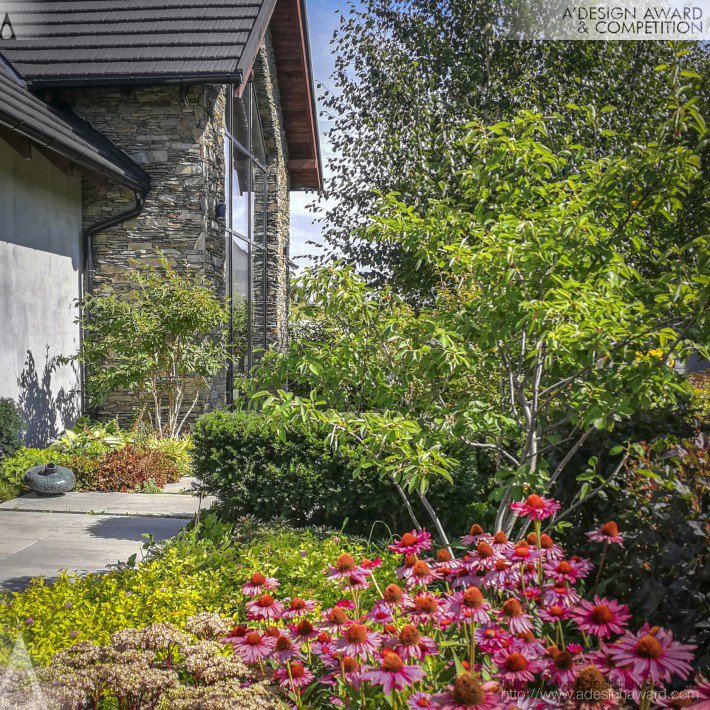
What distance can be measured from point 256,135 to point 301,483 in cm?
991

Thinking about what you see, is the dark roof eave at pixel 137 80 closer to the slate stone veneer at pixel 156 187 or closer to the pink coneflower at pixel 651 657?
the slate stone veneer at pixel 156 187

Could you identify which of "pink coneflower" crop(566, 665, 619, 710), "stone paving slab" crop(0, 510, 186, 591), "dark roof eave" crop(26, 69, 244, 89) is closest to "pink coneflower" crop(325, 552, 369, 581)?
"pink coneflower" crop(566, 665, 619, 710)

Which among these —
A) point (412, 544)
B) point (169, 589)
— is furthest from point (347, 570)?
point (169, 589)

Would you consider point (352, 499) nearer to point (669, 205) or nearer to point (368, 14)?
point (669, 205)

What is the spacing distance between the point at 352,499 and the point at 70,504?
11.0 ft

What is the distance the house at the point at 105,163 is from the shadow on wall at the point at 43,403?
0.08 feet

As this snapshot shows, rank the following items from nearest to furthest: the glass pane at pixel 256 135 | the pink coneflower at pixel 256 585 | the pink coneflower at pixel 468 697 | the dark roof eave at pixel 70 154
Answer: the pink coneflower at pixel 468 697 < the pink coneflower at pixel 256 585 < the dark roof eave at pixel 70 154 < the glass pane at pixel 256 135

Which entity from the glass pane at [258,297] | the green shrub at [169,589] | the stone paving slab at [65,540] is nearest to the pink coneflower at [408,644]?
the green shrub at [169,589]

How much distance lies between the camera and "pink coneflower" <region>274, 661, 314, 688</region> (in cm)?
216

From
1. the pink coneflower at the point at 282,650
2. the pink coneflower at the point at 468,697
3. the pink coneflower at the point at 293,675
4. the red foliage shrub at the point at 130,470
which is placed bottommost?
the red foliage shrub at the point at 130,470

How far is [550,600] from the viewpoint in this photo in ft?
7.72

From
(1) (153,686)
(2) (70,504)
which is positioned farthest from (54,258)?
(1) (153,686)

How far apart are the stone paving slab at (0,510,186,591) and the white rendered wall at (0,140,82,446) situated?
2.40 metres

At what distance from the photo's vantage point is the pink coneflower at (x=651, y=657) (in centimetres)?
172
